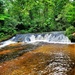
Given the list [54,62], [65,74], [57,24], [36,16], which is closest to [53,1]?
[36,16]

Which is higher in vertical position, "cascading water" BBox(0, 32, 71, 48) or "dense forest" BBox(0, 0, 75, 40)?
"dense forest" BBox(0, 0, 75, 40)

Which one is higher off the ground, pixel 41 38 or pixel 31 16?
pixel 31 16

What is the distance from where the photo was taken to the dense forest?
73.4 feet

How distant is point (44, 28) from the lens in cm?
2577

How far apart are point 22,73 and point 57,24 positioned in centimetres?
2002

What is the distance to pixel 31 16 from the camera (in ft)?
101

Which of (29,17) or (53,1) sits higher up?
(53,1)

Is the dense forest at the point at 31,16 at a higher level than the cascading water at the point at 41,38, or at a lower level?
higher

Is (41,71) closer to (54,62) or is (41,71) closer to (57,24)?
(54,62)

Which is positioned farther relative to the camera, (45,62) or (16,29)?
(16,29)

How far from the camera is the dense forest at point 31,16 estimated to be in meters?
22.4

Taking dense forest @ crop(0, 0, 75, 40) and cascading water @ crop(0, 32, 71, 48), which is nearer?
cascading water @ crop(0, 32, 71, 48)

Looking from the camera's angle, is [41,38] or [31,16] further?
[31,16]

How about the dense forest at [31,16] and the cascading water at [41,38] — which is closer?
the cascading water at [41,38]
